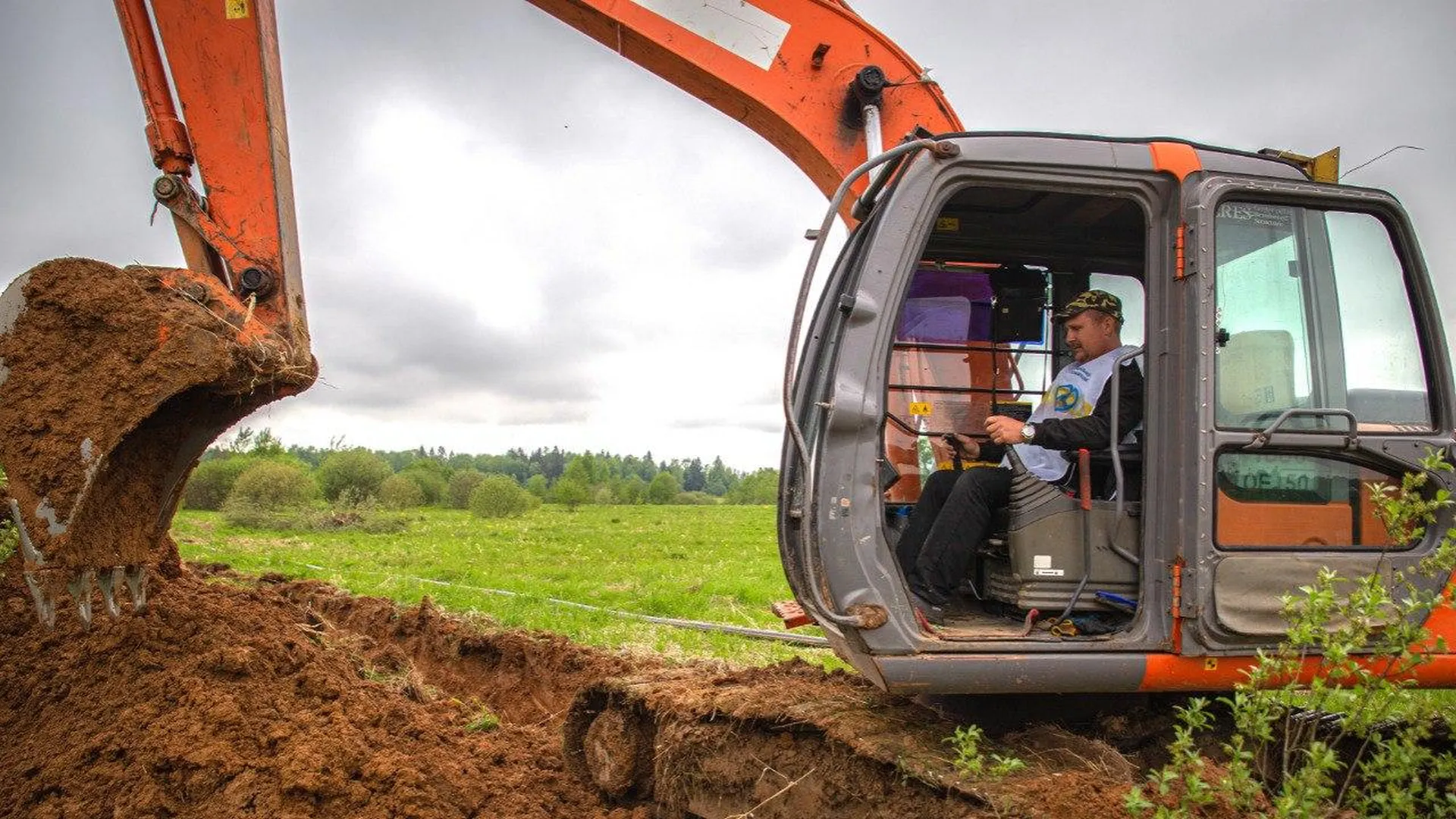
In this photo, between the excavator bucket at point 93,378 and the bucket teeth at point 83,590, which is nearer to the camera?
the excavator bucket at point 93,378

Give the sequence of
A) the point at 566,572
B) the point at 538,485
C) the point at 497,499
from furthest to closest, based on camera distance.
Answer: the point at 538,485 < the point at 497,499 < the point at 566,572

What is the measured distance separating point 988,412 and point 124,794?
158 inches

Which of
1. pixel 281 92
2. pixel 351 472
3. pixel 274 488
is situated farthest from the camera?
pixel 351 472

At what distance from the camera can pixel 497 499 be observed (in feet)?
105

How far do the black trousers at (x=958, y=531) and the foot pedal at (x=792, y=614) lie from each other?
1.40ft

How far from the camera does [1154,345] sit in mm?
3658

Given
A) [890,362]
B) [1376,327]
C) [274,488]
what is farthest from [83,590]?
[274,488]

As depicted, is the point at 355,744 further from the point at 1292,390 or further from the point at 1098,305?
the point at 1292,390

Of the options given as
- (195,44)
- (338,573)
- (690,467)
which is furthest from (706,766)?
(690,467)

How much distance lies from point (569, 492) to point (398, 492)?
9.53m

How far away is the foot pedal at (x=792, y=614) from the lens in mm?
4023

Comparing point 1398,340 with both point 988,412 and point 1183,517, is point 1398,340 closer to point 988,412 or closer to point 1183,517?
point 1183,517

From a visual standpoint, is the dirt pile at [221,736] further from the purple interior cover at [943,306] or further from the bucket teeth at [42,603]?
the purple interior cover at [943,306]

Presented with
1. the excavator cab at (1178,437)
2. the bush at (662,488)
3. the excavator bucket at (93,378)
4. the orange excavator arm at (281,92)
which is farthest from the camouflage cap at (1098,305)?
the bush at (662,488)
